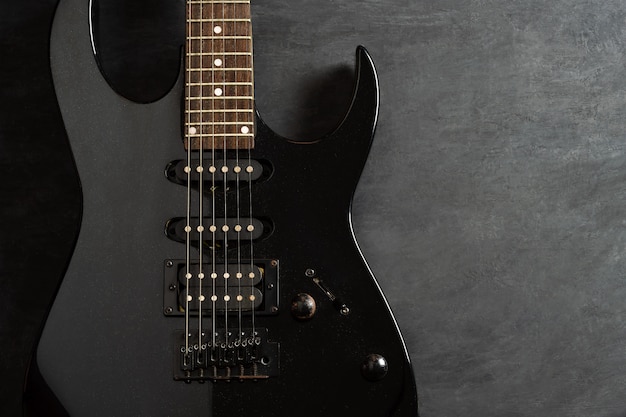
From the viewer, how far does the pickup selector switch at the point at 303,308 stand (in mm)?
1112

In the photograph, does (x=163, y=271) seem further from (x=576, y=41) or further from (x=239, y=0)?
(x=576, y=41)

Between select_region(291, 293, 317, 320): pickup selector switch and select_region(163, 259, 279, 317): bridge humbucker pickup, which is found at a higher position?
select_region(163, 259, 279, 317): bridge humbucker pickup

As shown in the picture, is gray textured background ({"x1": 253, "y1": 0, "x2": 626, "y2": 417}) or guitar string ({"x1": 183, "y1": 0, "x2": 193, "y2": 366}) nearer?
guitar string ({"x1": 183, "y1": 0, "x2": 193, "y2": 366})

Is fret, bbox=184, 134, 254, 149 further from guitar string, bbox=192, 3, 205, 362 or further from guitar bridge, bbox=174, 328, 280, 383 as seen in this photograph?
guitar bridge, bbox=174, 328, 280, 383

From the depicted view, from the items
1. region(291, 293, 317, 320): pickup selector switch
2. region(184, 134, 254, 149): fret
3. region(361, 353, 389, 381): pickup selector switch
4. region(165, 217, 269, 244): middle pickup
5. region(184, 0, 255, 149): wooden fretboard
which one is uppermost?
region(184, 0, 255, 149): wooden fretboard

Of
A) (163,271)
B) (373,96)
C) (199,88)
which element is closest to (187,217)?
(163,271)

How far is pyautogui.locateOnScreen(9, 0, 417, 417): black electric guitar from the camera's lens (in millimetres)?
1088

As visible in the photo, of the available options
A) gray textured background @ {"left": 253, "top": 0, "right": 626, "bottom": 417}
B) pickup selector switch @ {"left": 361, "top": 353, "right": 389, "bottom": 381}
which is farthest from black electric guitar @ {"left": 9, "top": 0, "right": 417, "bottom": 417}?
gray textured background @ {"left": 253, "top": 0, "right": 626, "bottom": 417}

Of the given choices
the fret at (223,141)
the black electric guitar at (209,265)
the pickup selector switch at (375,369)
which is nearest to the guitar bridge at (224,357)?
the black electric guitar at (209,265)

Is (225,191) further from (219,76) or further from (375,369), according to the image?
(375,369)

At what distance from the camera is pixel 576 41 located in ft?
4.82

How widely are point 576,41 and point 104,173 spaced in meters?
0.96

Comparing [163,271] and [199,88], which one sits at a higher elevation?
[199,88]

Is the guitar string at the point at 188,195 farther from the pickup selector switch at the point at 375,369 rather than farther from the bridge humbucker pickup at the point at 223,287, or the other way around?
the pickup selector switch at the point at 375,369
